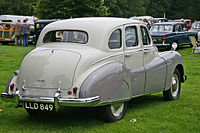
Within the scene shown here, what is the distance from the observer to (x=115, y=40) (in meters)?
7.32

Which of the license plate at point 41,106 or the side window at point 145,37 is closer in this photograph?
the license plate at point 41,106

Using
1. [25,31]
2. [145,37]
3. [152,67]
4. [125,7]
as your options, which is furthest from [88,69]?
[125,7]

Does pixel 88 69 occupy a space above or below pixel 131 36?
below

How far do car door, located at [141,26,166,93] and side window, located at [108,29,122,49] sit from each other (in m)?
0.88

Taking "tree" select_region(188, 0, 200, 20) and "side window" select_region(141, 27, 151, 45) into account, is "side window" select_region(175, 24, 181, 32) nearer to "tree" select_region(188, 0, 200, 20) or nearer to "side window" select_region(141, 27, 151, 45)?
"side window" select_region(141, 27, 151, 45)

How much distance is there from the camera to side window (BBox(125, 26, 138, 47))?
766 cm

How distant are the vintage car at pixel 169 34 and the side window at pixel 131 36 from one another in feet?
47.6

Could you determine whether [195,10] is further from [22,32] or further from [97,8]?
[22,32]

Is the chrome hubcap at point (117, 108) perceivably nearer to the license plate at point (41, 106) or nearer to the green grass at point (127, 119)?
the green grass at point (127, 119)

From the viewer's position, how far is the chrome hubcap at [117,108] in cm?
696

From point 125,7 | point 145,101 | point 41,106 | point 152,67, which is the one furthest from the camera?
point 125,7

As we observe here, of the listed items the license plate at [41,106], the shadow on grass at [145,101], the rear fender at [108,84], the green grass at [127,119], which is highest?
the rear fender at [108,84]

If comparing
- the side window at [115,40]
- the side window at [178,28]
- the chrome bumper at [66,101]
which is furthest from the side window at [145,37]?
the side window at [178,28]

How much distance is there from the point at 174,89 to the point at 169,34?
46.0 feet
